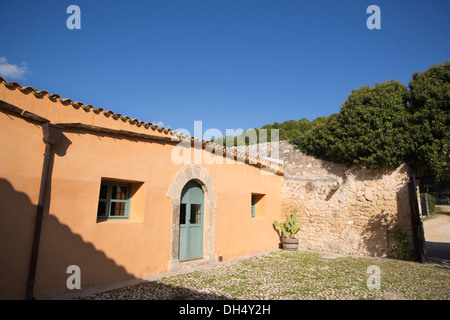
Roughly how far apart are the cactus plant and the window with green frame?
605 cm

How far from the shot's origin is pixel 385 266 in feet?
24.6

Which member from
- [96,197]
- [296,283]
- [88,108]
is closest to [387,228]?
[296,283]

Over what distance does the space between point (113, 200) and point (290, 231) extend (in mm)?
7023

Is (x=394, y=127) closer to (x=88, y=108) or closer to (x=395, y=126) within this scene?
(x=395, y=126)

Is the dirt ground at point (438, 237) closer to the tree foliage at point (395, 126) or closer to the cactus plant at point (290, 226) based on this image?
the tree foliage at point (395, 126)

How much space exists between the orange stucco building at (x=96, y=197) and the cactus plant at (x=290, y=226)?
2884 millimetres

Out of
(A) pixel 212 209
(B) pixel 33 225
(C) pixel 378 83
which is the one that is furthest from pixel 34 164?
(C) pixel 378 83

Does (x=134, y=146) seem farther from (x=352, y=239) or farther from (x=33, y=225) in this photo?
(x=352, y=239)

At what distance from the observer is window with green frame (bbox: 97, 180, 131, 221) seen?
18.6 ft

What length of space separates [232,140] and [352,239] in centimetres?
1165

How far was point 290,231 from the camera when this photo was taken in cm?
1058

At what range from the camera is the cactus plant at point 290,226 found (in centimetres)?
A: 1038

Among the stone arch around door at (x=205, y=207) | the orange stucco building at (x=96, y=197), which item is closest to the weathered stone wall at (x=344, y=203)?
the orange stucco building at (x=96, y=197)

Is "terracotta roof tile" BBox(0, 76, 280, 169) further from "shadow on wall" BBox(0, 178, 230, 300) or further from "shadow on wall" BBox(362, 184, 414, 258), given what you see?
"shadow on wall" BBox(362, 184, 414, 258)
